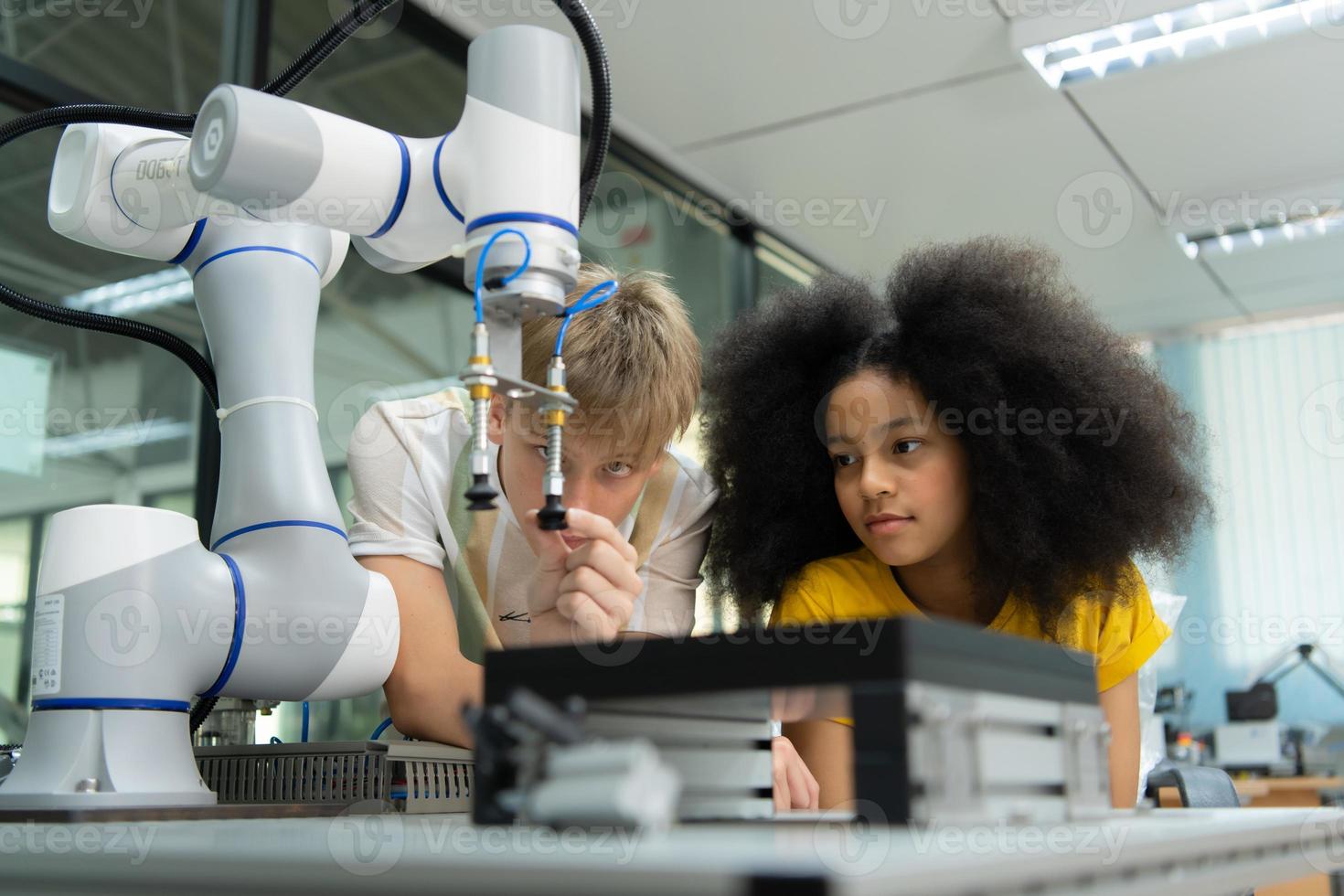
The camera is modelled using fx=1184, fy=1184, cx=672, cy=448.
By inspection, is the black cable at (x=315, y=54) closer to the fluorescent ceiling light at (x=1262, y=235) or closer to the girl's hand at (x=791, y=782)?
the girl's hand at (x=791, y=782)

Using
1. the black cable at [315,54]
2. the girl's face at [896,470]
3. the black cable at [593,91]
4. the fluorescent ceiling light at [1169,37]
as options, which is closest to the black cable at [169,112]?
the black cable at [315,54]

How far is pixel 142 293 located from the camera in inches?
87.2

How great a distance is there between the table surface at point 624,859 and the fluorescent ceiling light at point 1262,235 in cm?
387

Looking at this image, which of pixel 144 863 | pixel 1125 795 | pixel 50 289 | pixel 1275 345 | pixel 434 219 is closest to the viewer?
pixel 144 863

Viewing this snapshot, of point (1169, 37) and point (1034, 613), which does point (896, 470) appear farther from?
point (1169, 37)

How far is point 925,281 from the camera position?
53.1 inches

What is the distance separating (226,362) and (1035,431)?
0.82 metres

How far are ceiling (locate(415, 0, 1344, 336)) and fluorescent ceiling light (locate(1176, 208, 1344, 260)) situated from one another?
0.08 metres

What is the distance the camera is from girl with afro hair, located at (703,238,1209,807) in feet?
4.08

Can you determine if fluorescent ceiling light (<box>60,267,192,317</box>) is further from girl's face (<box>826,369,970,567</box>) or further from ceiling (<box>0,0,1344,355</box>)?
girl's face (<box>826,369,970,567</box>)

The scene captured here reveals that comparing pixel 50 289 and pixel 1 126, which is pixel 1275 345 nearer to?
pixel 50 289

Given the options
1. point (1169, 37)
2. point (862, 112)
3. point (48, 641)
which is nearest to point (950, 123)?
point (862, 112)

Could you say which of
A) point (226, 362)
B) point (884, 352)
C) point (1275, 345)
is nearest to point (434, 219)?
point (226, 362)

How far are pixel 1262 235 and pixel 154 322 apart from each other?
3.53m
